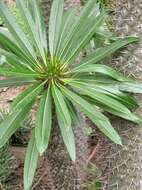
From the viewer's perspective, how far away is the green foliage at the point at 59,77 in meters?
1.96

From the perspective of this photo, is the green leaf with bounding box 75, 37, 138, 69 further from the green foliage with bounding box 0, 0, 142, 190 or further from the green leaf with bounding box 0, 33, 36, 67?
the green leaf with bounding box 0, 33, 36, 67

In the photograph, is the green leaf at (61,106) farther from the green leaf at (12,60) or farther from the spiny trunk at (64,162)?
the spiny trunk at (64,162)

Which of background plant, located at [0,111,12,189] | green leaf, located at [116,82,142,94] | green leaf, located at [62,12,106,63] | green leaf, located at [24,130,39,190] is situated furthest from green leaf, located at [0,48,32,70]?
background plant, located at [0,111,12,189]

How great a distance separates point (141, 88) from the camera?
83.2 inches

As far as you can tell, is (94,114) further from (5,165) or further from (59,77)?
(5,165)

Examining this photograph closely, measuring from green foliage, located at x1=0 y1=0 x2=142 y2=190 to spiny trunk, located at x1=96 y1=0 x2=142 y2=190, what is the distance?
0.10 meters

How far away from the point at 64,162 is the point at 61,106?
631 millimetres

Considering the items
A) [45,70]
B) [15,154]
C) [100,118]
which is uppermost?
[45,70]

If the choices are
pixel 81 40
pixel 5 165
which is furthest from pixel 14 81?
pixel 5 165

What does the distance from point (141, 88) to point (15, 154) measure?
1.72 metres

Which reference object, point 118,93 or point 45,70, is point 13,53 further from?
point 118,93

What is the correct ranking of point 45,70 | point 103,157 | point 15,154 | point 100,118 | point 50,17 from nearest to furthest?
point 100,118
point 45,70
point 50,17
point 103,157
point 15,154

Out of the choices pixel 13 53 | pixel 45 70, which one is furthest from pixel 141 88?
pixel 13 53

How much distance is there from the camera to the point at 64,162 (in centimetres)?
247
